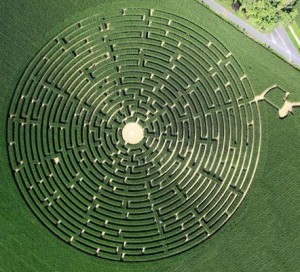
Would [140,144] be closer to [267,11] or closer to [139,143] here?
[139,143]

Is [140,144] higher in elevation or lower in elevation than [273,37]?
lower

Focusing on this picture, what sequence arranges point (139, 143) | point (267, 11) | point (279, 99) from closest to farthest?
point (267, 11) → point (139, 143) → point (279, 99)

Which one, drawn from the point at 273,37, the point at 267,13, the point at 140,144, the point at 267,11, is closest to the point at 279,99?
the point at 273,37

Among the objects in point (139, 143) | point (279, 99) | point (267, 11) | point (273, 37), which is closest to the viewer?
point (267, 11)

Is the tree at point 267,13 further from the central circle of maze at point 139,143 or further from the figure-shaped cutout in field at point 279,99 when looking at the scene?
the figure-shaped cutout in field at point 279,99

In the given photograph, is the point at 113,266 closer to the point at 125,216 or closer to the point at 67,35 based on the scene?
the point at 125,216

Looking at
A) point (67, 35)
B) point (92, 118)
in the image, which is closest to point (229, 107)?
point (92, 118)

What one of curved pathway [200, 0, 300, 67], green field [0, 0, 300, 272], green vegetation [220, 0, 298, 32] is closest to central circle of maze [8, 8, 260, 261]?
green field [0, 0, 300, 272]
